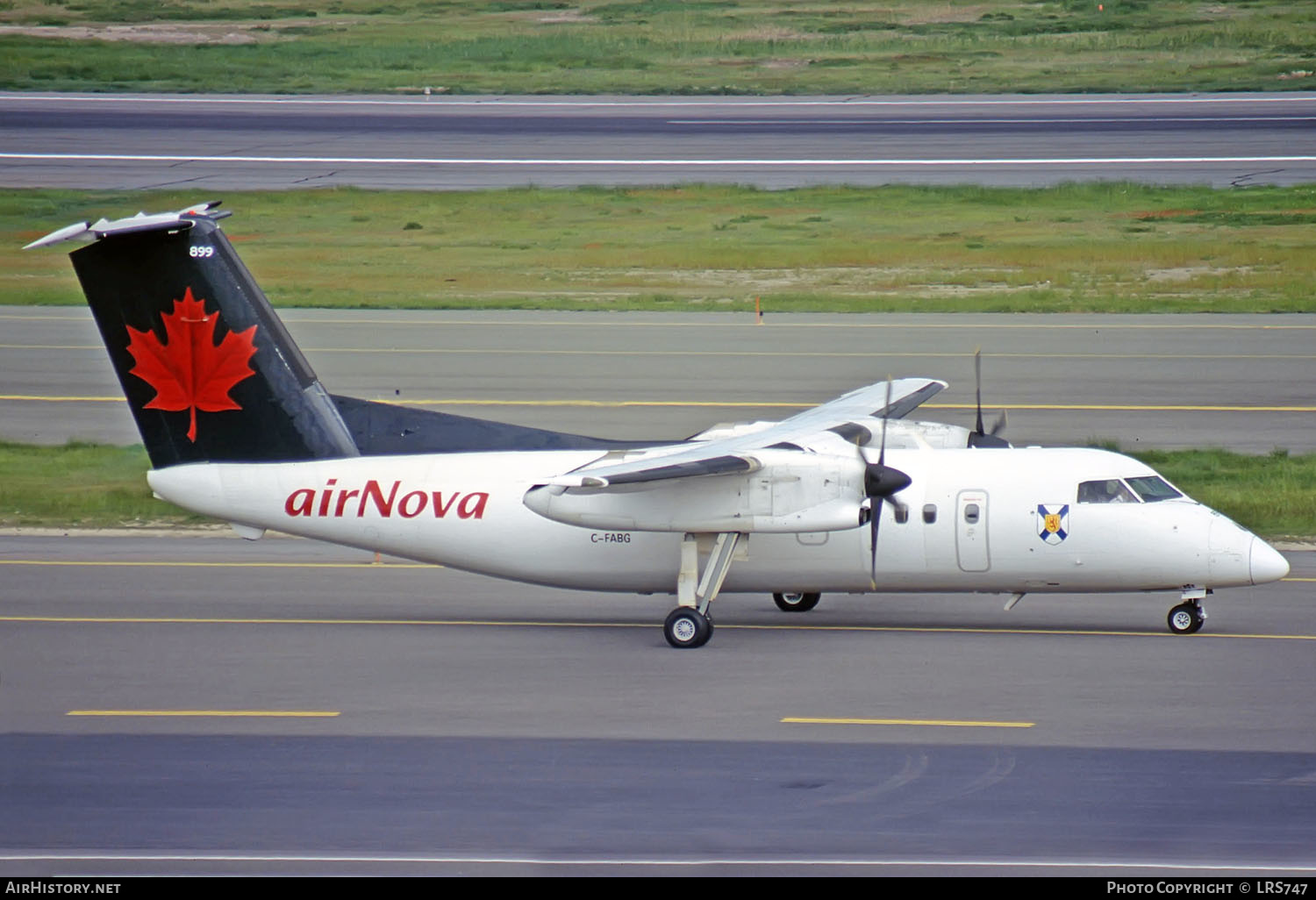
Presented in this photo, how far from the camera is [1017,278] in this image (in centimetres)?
4806

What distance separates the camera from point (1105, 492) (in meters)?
19.6

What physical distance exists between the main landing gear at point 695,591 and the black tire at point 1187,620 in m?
5.28

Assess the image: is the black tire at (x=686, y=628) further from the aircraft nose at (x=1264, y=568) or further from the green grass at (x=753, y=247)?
the green grass at (x=753, y=247)

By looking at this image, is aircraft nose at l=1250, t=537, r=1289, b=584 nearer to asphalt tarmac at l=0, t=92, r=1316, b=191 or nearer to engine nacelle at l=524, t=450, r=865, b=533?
engine nacelle at l=524, t=450, r=865, b=533

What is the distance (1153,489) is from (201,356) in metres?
11.4

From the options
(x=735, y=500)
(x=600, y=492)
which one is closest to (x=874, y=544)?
(x=735, y=500)

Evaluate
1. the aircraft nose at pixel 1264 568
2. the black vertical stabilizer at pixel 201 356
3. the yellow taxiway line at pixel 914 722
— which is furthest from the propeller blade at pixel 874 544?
the black vertical stabilizer at pixel 201 356

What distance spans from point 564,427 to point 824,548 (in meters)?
13.3

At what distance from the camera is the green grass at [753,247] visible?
46.5 meters

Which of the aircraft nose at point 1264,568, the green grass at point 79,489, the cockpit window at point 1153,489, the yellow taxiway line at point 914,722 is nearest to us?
the yellow taxiway line at point 914,722

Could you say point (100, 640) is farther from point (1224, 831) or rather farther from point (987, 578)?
point (1224, 831)

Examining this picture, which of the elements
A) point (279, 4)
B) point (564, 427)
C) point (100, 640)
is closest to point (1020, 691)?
point (100, 640)

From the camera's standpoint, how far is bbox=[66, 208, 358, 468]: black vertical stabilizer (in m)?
19.8

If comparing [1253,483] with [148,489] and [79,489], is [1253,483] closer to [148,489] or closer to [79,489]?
[148,489]
